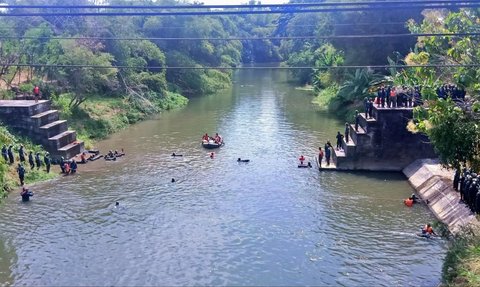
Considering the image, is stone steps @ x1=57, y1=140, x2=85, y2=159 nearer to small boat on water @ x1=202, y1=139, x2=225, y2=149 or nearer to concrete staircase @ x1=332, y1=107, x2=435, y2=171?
small boat on water @ x1=202, y1=139, x2=225, y2=149

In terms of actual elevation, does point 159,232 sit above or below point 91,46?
below

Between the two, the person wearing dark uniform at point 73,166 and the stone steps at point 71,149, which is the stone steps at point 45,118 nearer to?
the stone steps at point 71,149

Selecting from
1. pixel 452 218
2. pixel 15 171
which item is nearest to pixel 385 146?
pixel 452 218

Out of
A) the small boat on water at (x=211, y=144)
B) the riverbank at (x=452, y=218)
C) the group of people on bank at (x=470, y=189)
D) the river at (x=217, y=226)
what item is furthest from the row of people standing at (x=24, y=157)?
the group of people on bank at (x=470, y=189)

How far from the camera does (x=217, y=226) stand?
76.6 ft

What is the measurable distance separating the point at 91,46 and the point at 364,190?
101ft

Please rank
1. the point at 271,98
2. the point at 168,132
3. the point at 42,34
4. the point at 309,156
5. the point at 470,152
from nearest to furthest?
the point at 470,152
the point at 309,156
the point at 168,132
the point at 42,34
the point at 271,98

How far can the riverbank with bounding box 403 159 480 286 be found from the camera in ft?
49.5

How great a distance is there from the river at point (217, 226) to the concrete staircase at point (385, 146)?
3.73 ft

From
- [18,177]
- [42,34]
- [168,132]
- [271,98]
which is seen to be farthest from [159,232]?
[271,98]

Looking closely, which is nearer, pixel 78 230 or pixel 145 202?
pixel 78 230

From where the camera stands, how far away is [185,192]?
92.0ft

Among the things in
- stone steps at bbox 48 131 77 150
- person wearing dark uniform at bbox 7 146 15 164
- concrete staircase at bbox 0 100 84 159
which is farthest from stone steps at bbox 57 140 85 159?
person wearing dark uniform at bbox 7 146 15 164

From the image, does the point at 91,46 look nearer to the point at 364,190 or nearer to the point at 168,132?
the point at 168,132
